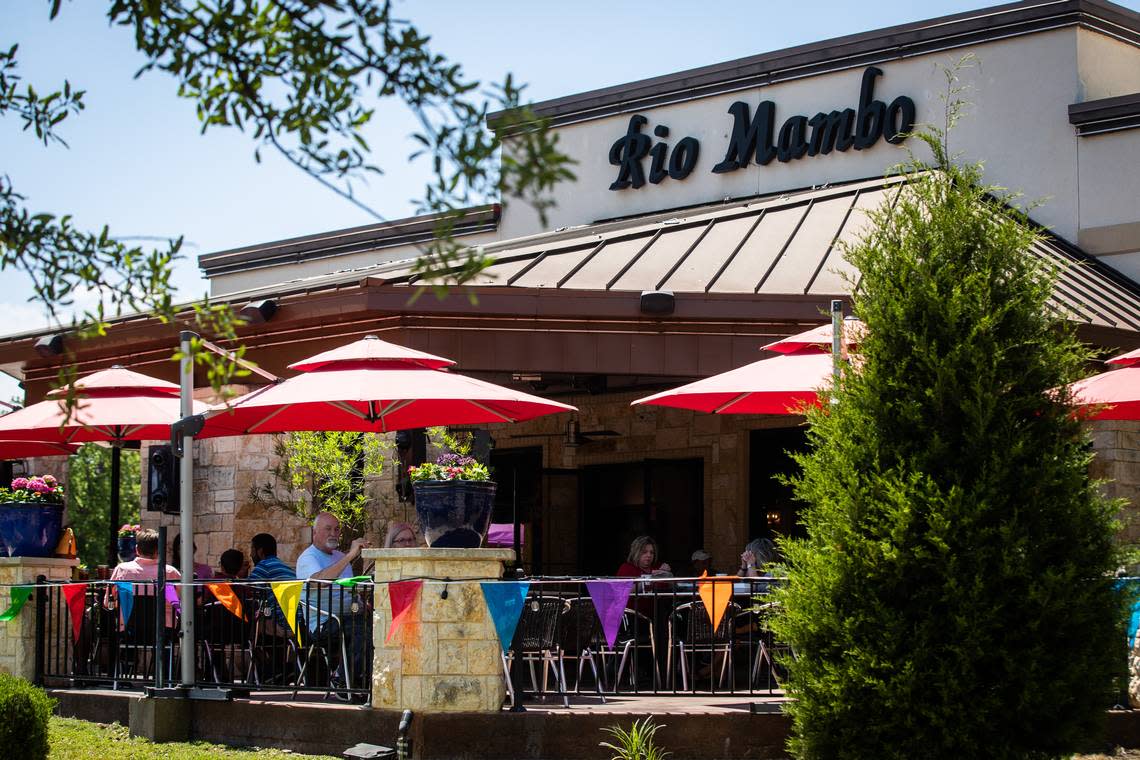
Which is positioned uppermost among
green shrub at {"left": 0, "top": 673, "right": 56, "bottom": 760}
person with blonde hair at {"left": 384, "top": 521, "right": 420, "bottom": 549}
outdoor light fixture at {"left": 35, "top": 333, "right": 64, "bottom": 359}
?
outdoor light fixture at {"left": 35, "top": 333, "right": 64, "bottom": 359}

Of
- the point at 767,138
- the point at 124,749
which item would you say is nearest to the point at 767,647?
the point at 124,749

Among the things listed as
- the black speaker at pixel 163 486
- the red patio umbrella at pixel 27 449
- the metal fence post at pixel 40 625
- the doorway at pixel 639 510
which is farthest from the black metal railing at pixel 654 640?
the red patio umbrella at pixel 27 449

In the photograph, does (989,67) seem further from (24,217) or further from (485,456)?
(24,217)

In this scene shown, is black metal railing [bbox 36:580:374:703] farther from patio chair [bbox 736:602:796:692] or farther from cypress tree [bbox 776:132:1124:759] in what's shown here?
cypress tree [bbox 776:132:1124:759]

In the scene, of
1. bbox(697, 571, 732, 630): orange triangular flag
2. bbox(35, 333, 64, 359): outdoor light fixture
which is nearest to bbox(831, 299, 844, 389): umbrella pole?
bbox(697, 571, 732, 630): orange triangular flag

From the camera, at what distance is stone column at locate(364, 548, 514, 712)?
8.73 metres

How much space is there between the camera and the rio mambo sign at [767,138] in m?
17.9

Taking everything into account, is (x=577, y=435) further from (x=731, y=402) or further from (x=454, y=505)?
(x=454, y=505)

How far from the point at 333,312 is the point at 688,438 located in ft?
15.2

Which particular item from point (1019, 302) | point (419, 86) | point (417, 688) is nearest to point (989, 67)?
point (1019, 302)

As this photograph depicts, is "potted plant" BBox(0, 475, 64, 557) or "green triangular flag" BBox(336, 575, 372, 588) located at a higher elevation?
"potted plant" BBox(0, 475, 64, 557)

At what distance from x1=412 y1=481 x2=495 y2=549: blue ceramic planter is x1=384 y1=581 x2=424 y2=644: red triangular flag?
618 mm

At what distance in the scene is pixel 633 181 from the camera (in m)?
19.8

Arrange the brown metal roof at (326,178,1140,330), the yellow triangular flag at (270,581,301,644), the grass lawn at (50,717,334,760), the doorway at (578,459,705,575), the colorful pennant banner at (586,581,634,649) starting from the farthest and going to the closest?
the doorway at (578,459,705,575) → the brown metal roof at (326,178,1140,330) → the yellow triangular flag at (270,581,301,644) → the grass lawn at (50,717,334,760) → the colorful pennant banner at (586,581,634,649)
